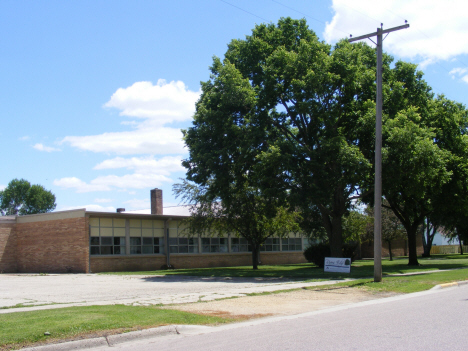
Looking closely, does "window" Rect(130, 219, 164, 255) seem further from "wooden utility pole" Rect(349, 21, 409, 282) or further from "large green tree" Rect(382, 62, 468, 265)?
"wooden utility pole" Rect(349, 21, 409, 282)

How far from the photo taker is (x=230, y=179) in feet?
88.3

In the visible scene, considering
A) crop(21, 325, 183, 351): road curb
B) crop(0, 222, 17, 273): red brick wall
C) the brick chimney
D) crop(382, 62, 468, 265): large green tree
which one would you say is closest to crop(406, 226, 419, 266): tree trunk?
crop(382, 62, 468, 265): large green tree

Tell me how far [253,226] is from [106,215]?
10.7m

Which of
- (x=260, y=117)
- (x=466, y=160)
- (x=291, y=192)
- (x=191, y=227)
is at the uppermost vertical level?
(x=260, y=117)

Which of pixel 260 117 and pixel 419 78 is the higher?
pixel 419 78

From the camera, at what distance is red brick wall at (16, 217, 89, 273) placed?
3366cm

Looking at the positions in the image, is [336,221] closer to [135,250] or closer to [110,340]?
[135,250]

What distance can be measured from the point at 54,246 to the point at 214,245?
13729mm

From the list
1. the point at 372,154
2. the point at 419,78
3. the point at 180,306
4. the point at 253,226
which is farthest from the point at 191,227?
the point at 180,306

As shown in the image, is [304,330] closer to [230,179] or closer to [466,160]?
[230,179]

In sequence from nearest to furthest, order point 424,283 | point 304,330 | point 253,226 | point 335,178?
1. point 304,330
2. point 424,283
3. point 335,178
4. point 253,226

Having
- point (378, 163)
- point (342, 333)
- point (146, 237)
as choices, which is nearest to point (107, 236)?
point (146, 237)

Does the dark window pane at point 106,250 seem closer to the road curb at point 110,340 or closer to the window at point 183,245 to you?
the window at point 183,245

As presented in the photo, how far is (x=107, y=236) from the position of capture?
35.3m
